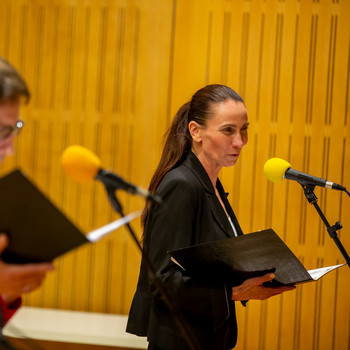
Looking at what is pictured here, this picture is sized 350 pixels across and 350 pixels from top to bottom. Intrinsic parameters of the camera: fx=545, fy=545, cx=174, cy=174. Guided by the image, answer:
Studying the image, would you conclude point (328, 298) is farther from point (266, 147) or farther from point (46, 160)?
point (46, 160)

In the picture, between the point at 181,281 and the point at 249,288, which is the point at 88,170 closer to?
the point at 181,281

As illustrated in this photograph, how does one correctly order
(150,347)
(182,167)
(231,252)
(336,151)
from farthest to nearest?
(336,151) < (182,167) < (150,347) < (231,252)

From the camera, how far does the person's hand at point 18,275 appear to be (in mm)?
1255

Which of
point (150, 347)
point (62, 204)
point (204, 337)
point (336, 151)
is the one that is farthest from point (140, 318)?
point (336, 151)

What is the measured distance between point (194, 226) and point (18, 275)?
Answer: 840 millimetres

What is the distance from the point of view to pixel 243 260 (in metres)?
1.86

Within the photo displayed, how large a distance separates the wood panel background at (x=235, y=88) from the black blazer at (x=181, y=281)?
2007 millimetres

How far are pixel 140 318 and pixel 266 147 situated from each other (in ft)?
7.50

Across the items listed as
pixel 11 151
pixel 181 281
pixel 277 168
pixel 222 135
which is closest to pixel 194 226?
pixel 181 281

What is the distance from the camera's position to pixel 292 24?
4012 millimetres

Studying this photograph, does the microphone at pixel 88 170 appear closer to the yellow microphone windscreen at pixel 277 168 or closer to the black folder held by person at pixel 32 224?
the black folder held by person at pixel 32 224

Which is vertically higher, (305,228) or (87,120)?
(87,120)

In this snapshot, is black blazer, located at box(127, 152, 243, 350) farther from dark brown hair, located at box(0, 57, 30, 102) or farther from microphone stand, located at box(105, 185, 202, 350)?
dark brown hair, located at box(0, 57, 30, 102)

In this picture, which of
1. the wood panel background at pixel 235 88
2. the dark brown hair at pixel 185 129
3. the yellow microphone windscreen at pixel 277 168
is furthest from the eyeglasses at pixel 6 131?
the wood panel background at pixel 235 88
